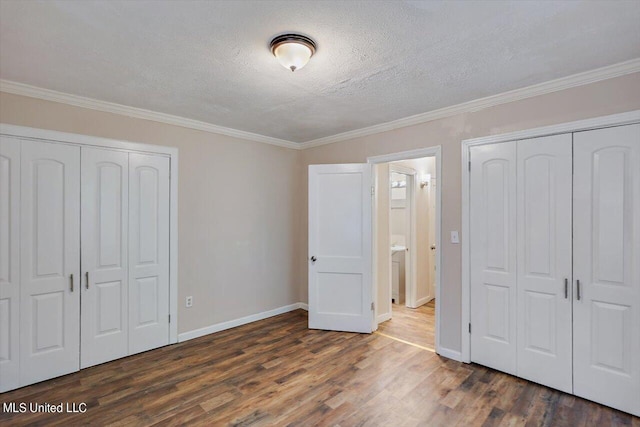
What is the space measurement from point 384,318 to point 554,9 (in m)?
3.66

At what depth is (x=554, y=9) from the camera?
5.41 feet

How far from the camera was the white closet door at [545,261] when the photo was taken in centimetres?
255

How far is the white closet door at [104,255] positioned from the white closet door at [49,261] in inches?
2.8

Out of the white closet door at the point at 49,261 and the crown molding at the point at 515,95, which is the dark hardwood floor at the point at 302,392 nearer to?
the white closet door at the point at 49,261

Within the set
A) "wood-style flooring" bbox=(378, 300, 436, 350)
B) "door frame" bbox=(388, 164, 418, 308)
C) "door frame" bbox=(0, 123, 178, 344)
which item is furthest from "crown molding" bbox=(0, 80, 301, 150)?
"wood-style flooring" bbox=(378, 300, 436, 350)

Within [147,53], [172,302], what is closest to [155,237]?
[172,302]

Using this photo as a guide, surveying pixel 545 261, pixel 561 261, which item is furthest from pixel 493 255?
pixel 561 261

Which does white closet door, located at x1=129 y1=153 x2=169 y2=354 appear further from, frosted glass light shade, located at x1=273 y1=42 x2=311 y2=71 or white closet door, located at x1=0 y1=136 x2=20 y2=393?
frosted glass light shade, located at x1=273 y1=42 x2=311 y2=71

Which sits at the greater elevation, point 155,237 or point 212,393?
point 155,237

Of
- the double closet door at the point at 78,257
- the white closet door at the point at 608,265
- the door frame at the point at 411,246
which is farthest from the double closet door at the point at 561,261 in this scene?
the double closet door at the point at 78,257

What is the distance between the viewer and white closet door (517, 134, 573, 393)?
255 cm

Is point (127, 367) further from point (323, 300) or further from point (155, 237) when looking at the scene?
point (323, 300)

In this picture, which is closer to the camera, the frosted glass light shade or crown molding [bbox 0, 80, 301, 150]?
the frosted glass light shade

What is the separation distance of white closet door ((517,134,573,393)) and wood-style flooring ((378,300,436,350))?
3.33 feet
